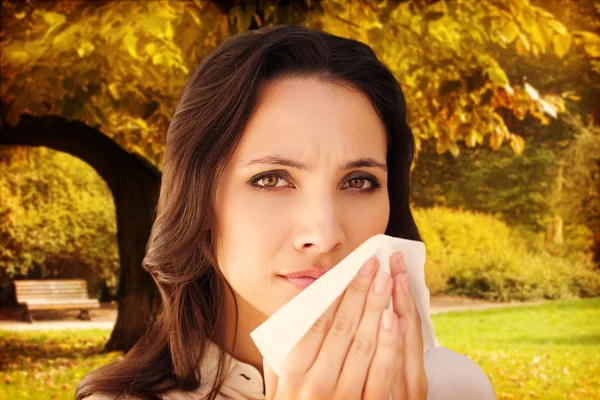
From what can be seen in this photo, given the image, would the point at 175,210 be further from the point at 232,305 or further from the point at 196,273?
the point at 232,305

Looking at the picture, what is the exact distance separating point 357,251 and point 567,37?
3.26m

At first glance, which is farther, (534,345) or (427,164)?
(427,164)

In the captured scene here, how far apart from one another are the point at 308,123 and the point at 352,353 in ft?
1.49

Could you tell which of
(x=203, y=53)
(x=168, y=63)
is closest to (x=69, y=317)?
(x=168, y=63)

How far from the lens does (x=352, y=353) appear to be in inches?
47.8

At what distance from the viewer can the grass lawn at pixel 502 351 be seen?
3.94 m

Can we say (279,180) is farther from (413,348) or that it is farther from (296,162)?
(413,348)

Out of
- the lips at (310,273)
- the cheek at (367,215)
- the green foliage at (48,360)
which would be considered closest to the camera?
the lips at (310,273)

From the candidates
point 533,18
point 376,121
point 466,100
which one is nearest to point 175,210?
point 376,121

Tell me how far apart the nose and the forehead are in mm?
104

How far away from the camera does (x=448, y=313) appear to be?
4.13 meters

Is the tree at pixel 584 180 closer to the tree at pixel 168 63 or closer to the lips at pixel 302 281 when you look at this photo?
the tree at pixel 168 63

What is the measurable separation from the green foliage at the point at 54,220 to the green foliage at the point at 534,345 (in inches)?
81.2

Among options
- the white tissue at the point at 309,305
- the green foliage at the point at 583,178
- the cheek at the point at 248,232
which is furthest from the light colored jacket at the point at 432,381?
the green foliage at the point at 583,178
